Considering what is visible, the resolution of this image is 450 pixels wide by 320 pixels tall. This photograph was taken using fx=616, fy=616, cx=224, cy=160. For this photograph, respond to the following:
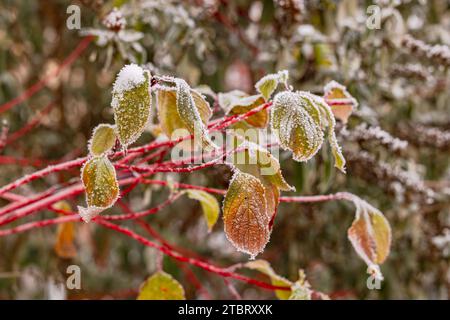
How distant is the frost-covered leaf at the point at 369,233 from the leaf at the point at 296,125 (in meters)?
0.23

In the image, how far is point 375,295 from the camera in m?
1.54

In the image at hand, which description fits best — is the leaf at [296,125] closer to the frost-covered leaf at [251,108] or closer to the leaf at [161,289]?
the frost-covered leaf at [251,108]

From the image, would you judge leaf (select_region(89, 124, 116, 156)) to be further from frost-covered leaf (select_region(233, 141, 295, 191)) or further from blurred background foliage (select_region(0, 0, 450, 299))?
blurred background foliage (select_region(0, 0, 450, 299))

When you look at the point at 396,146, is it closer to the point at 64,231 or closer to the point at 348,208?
the point at 348,208

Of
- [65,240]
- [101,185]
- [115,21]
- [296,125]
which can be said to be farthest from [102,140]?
[65,240]

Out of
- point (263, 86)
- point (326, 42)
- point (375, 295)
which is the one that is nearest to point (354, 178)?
point (326, 42)

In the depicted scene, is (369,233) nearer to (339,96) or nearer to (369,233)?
(369,233)

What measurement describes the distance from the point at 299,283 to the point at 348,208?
0.53 metres

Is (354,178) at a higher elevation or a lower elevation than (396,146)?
lower

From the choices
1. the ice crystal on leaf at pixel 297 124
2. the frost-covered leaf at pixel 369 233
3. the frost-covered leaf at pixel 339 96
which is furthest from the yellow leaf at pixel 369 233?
the ice crystal on leaf at pixel 297 124

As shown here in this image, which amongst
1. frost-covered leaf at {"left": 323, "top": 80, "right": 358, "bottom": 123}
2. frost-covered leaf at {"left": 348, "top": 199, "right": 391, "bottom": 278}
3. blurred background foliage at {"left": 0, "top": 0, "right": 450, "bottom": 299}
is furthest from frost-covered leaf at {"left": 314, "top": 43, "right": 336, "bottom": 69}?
frost-covered leaf at {"left": 348, "top": 199, "right": 391, "bottom": 278}

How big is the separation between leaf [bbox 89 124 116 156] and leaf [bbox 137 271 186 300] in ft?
0.89

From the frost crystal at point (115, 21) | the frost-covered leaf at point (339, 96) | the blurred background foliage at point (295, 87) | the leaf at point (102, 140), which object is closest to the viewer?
the leaf at point (102, 140)

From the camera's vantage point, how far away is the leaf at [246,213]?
597mm
